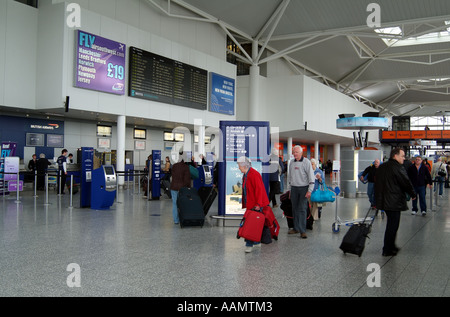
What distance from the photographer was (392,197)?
5.76 metres

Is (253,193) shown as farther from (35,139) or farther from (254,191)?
(35,139)

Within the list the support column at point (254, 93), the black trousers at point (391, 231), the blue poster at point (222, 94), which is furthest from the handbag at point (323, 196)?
the support column at point (254, 93)

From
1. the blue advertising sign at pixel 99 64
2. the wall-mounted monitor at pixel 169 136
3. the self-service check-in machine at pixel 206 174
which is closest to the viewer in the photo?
the blue advertising sign at pixel 99 64

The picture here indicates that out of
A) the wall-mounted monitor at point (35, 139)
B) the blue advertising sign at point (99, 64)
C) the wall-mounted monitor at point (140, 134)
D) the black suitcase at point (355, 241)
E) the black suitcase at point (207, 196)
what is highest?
the blue advertising sign at point (99, 64)

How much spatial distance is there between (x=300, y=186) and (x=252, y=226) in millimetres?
1741

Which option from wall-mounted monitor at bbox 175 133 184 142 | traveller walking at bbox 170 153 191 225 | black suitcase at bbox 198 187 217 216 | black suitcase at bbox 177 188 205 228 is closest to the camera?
black suitcase at bbox 177 188 205 228

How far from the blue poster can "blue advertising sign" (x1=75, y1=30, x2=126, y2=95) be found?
605cm

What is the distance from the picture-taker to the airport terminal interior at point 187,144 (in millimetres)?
4738

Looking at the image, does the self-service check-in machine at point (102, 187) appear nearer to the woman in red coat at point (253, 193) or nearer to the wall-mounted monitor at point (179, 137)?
the woman in red coat at point (253, 193)

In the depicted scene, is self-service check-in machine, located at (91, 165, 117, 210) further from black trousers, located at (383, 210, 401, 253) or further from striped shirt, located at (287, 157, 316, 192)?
black trousers, located at (383, 210, 401, 253)

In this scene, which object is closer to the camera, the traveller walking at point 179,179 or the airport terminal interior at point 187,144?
the airport terminal interior at point 187,144

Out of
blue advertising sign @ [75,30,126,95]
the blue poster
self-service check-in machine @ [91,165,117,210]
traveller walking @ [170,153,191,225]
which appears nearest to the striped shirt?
traveller walking @ [170,153,191,225]

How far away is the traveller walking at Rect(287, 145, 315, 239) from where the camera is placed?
7.10 metres

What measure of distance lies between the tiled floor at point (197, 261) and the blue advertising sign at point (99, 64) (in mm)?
7555
